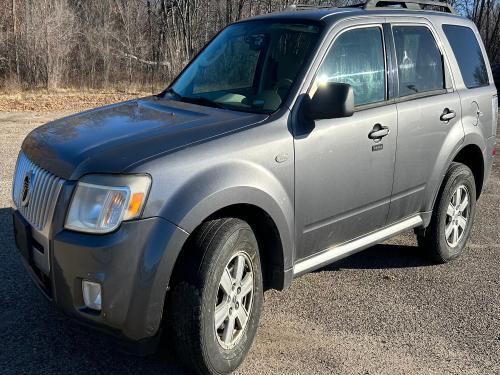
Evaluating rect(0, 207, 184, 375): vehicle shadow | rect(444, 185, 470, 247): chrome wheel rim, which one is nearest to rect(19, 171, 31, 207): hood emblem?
rect(0, 207, 184, 375): vehicle shadow

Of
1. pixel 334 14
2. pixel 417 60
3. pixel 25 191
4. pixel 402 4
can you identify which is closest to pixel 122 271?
pixel 25 191

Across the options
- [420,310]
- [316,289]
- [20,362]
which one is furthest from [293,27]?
[20,362]

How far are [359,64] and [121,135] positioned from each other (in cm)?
187

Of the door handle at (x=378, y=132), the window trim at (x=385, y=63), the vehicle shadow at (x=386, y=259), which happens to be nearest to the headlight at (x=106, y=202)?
the window trim at (x=385, y=63)

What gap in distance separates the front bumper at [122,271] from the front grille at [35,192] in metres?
0.24

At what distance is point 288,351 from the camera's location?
3523 mm

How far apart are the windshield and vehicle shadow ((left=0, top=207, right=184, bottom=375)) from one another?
5.70 ft

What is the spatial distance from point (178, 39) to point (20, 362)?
93.2ft

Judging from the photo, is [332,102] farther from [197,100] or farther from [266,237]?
[197,100]

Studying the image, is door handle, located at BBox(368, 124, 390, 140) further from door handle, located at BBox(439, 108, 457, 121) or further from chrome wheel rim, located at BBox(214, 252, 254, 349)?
chrome wheel rim, located at BBox(214, 252, 254, 349)

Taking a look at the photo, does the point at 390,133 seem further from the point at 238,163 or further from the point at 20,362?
the point at 20,362

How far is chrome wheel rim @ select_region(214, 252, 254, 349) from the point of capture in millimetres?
3156

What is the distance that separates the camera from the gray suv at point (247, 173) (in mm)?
2777

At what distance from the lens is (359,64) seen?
404cm
